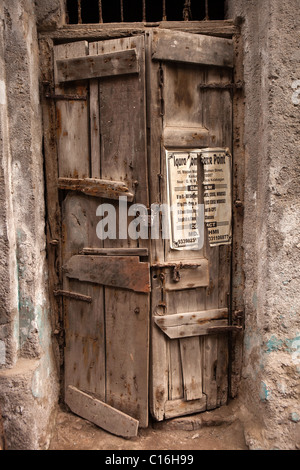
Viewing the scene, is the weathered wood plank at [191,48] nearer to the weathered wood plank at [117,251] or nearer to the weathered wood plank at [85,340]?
the weathered wood plank at [117,251]

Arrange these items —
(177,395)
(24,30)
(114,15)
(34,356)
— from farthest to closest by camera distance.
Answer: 1. (114,15)
2. (177,395)
3. (34,356)
4. (24,30)

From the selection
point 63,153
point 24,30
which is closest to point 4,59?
point 24,30

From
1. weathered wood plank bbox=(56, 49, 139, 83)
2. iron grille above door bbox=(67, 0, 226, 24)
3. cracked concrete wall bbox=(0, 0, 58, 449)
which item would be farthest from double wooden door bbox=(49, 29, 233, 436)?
iron grille above door bbox=(67, 0, 226, 24)

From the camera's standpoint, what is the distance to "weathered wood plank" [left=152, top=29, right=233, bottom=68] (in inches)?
94.9

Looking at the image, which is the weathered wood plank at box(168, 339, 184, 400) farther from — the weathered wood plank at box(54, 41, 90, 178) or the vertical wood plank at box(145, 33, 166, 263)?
the weathered wood plank at box(54, 41, 90, 178)

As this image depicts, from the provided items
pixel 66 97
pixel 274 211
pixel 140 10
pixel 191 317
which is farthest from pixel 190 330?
pixel 140 10

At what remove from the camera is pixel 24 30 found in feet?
7.64

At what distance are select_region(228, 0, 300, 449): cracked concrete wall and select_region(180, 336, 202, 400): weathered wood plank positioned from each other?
14.4 inches

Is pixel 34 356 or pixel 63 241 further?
pixel 63 241

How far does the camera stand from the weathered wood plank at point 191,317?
2.59 meters

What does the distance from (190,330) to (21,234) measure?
125 centimetres

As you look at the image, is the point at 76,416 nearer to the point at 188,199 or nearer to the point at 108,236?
the point at 108,236

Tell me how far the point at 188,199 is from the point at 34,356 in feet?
4.56

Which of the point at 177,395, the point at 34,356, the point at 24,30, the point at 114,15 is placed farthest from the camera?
the point at 114,15
